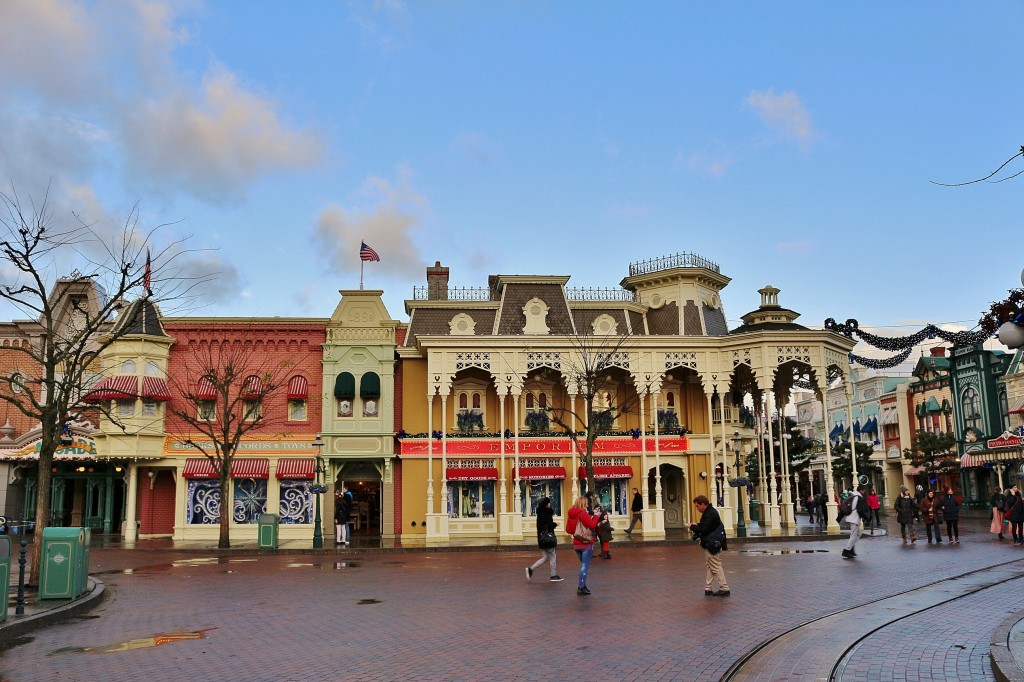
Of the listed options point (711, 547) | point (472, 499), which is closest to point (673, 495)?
point (472, 499)

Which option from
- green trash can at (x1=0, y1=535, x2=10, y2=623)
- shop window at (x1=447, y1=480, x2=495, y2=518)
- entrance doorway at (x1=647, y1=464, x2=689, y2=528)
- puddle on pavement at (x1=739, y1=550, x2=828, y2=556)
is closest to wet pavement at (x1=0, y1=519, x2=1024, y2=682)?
green trash can at (x1=0, y1=535, x2=10, y2=623)

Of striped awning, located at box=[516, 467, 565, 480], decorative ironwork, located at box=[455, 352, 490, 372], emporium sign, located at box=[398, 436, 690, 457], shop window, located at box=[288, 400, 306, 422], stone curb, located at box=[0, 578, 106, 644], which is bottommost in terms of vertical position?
stone curb, located at box=[0, 578, 106, 644]

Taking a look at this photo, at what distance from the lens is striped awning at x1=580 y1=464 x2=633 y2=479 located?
3478 centimetres

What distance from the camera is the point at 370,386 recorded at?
3534cm

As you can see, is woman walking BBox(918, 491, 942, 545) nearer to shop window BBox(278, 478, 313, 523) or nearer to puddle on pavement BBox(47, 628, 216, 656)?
puddle on pavement BBox(47, 628, 216, 656)

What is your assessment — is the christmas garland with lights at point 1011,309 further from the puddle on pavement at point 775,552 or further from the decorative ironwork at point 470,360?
the decorative ironwork at point 470,360

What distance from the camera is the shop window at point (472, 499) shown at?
34.8 meters

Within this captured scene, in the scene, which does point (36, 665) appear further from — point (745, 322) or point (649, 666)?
point (745, 322)

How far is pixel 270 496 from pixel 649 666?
28.7 meters

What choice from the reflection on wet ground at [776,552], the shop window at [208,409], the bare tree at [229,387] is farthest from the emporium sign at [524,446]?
the reflection on wet ground at [776,552]

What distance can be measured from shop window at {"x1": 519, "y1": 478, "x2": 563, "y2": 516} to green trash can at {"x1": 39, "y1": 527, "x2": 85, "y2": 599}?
73.5ft

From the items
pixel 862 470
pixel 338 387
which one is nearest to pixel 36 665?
pixel 338 387

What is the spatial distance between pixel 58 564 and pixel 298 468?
20784mm

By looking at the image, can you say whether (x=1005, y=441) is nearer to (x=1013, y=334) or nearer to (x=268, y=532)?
(x=268, y=532)
